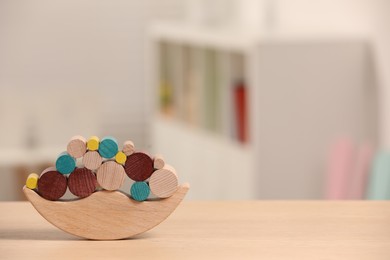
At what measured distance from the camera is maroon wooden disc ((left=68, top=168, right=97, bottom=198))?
1269mm

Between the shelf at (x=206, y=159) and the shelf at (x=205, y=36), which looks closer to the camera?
the shelf at (x=205, y=36)

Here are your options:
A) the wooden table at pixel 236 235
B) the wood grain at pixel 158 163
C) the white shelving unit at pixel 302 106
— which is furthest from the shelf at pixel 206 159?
the wood grain at pixel 158 163

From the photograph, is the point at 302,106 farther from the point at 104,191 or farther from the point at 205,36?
the point at 104,191

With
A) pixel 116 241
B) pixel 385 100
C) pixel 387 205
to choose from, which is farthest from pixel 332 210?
pixel 385 100

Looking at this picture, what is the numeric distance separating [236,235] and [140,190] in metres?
0.13

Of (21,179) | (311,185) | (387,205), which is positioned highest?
(387,205)

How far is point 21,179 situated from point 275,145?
241 cm

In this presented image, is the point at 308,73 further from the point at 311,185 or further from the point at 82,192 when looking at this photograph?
the point at 82,192

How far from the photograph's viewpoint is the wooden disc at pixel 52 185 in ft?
4.18

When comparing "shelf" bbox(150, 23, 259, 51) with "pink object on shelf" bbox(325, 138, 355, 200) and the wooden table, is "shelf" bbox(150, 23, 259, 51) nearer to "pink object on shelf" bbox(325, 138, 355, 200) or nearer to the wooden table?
"pink object on shelf" bbox(325, 138, 355, 200)

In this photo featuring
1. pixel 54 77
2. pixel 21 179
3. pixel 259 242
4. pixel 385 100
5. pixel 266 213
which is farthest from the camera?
pixel 54 77

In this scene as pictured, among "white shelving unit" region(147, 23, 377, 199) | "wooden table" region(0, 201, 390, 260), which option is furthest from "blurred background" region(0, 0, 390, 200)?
"wooden table" region(0, 201, 390, 260)

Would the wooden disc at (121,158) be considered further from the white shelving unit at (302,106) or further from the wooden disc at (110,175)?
the white shelving unit at (302,106)

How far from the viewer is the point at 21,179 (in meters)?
6.11
